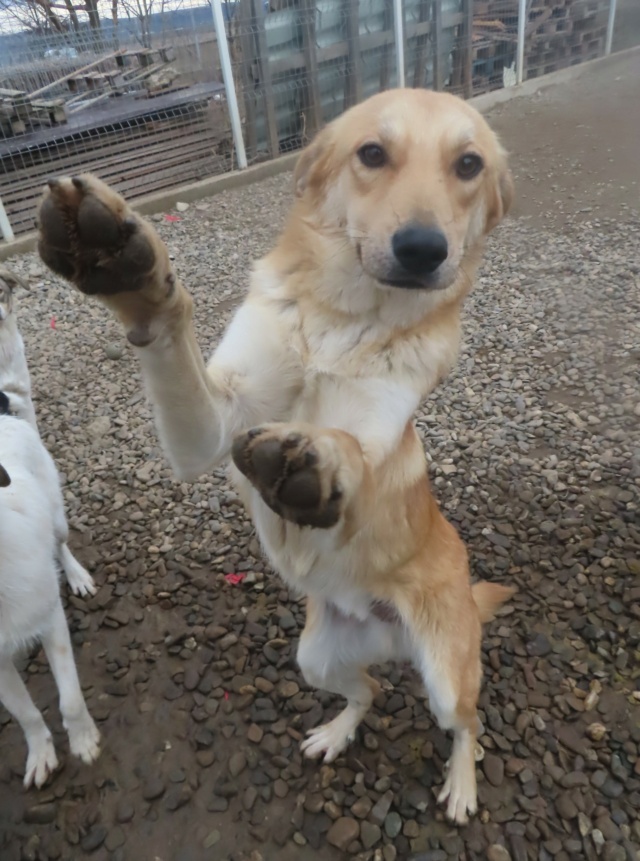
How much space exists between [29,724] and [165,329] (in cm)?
152

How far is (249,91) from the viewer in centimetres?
757

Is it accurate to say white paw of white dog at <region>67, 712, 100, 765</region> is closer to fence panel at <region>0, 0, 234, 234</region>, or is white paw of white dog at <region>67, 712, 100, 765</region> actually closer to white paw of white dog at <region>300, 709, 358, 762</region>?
white paw of white dog at <region>300, 709, 358, 762</region>

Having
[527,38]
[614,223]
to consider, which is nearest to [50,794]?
[614,223]

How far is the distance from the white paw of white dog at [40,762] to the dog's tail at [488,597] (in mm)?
1592

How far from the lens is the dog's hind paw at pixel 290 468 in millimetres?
1189

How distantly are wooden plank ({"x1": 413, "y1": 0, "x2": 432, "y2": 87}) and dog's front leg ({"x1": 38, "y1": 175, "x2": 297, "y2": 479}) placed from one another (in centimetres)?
883

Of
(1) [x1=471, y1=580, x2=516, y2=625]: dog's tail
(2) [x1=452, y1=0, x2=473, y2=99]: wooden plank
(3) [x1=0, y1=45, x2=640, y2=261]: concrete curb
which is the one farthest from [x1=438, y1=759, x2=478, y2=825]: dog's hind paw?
(2) [x1=452, y1=0, x2=473, y2=99]: wooden plank

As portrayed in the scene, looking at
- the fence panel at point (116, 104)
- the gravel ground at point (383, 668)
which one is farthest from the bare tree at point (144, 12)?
the gravel ground at point (383, 668)

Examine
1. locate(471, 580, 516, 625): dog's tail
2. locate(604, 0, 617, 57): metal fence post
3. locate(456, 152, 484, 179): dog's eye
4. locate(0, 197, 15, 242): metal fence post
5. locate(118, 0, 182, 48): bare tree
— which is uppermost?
locate(118, 0, 182, 48): bare tree

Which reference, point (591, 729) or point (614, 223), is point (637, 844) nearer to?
point (591, 729)

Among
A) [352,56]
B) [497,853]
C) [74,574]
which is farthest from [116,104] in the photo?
[497,853]

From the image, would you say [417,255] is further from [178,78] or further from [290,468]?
[178,78]

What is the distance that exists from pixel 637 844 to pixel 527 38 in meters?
12.2

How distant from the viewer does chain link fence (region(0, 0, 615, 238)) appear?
6.54 meters
